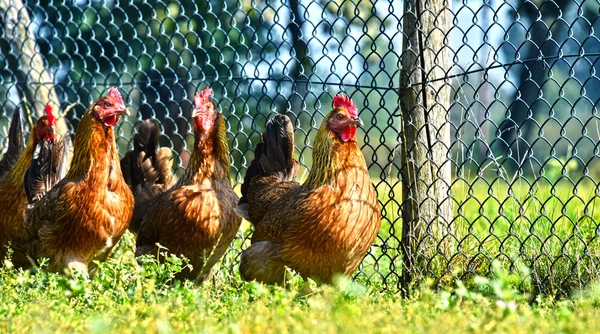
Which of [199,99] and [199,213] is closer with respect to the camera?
[199,213]

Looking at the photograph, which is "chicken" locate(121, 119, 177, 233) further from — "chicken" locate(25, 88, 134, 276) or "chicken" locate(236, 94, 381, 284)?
"chicken" locate(236, 94, 381, 284)

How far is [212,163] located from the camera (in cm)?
530

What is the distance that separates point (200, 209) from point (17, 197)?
A: 163 cm

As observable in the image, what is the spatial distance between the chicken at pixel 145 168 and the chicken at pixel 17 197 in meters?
0.64

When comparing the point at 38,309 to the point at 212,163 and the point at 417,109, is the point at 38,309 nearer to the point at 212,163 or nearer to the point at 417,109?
the point at 212,163

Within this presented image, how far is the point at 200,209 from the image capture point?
5.04 meters

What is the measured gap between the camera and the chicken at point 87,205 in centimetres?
498

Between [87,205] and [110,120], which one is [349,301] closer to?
[87,205]

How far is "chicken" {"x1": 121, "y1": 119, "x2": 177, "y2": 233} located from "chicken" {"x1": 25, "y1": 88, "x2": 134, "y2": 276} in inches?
24.9

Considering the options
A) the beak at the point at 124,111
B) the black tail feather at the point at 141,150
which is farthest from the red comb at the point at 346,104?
the black tail feather at the point at 141,150

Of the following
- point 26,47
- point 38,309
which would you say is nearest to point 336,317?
point 38,309

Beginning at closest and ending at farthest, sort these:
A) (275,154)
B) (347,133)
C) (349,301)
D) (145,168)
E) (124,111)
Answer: (349,301) → (347,133) → (124,111) → (275,154) → (145,168)

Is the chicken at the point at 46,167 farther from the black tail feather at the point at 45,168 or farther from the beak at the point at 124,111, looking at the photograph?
the beak at the point at 124,111

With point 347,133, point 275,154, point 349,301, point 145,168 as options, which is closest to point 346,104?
point 347,133
